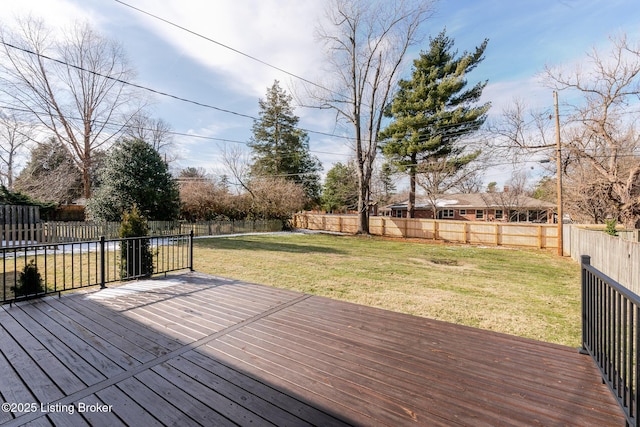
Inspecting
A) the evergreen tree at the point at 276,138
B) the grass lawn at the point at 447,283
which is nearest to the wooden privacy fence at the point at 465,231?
the grass lawn at the point at 447,283

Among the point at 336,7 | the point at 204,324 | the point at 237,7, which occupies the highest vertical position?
the point at 336,7

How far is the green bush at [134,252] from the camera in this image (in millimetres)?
5039

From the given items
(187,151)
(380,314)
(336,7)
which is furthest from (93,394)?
(187,151)

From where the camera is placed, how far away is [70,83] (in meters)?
15.4

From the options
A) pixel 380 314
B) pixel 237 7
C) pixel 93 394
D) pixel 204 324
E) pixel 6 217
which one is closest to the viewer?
pixel 93 394

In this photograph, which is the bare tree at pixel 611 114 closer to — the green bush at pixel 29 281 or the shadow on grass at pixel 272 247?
the shadow on grass at pixel 272 247

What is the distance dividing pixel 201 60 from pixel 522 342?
12.6m

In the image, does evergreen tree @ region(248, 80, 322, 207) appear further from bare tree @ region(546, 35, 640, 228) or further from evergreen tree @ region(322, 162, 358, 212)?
bare tree @ region(546, 35, 640, 228)

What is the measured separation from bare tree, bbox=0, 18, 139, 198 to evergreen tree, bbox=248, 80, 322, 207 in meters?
12.3

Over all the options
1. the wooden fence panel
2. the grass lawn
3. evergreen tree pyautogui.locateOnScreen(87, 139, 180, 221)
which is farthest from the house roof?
the wooden fence panel

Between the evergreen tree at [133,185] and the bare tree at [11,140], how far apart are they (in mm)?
7067

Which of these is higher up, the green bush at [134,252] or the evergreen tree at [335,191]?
the evergreen tree at [335,191]

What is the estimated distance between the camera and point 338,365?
2250 millimetres

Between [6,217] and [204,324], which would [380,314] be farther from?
[6,217]
